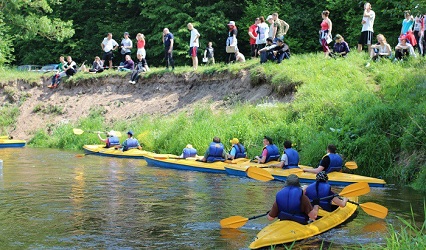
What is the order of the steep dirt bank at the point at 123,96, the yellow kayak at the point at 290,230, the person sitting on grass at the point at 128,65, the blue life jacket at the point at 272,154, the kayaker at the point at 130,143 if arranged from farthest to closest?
1. the person sitting on grass at the point at 128,65
2. the steep dirt bank at the point at 123,96
3. the kayaker at the point at 130,143
4. the blue life jacket at the point at 272,154
5. the yellow kayak at the point at 290,230

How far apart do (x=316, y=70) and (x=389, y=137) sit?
5.53 metres

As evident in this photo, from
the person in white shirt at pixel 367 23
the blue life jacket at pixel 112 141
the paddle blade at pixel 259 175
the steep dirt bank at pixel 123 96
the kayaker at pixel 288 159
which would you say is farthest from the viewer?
the steep dirt bank at pixel 123 96

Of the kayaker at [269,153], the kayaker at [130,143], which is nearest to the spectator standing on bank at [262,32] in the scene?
the kayaker at [130,143]

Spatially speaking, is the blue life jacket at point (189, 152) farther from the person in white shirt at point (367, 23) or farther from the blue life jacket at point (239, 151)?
the person in white shirt at point (367, 23)

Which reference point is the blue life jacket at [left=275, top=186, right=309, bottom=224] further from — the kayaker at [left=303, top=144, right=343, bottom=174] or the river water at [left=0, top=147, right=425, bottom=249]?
the kayaker at [left=303, top=144, right=343, bottom=174]

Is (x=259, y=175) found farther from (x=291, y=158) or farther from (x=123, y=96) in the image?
(x=123, y=96)

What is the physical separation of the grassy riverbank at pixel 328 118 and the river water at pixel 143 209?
1.77 m

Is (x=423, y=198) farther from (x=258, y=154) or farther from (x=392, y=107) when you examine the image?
(x=258, y=154)

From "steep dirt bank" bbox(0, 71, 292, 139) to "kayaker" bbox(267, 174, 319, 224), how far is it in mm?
11626

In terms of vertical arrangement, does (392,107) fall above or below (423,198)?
above

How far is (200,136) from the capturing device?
70.1ft

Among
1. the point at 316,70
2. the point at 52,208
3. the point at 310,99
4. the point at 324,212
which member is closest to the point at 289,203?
the point at 324,212

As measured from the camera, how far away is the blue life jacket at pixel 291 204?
10.8 metres

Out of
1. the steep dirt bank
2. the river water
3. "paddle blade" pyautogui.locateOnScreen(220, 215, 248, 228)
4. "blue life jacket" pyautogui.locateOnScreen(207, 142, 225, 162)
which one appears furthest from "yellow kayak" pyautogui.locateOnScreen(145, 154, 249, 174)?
"paddle blade" pyautogui.locateOnScreen(220, 215, 248, 228)
